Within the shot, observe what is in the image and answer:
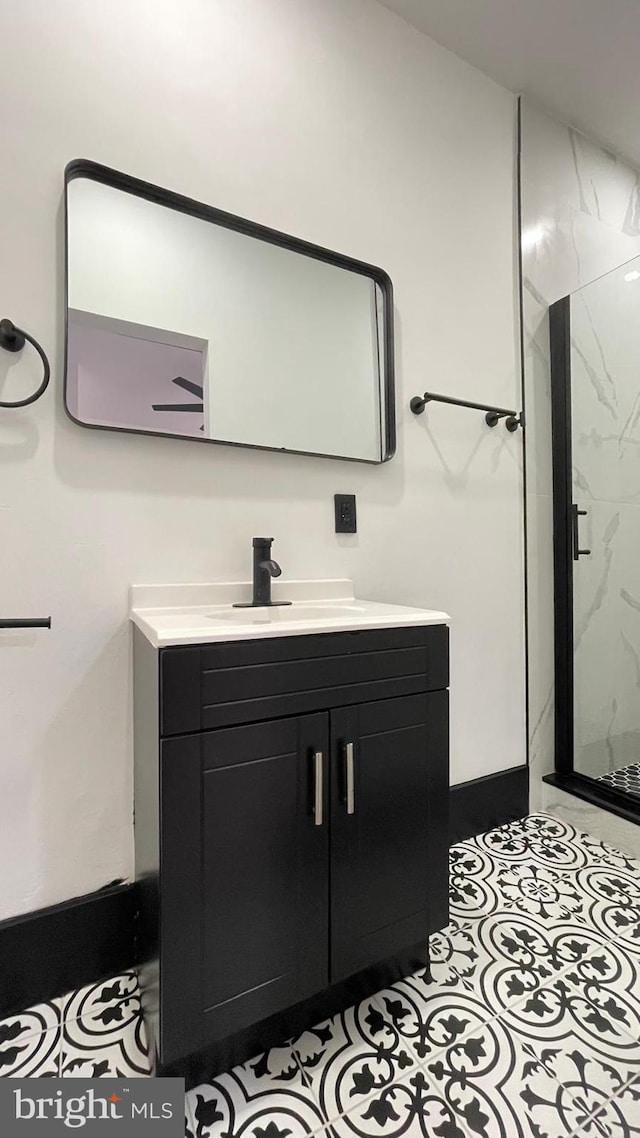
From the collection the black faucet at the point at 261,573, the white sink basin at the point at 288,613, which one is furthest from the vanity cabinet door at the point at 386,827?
the black faucet at the point at 261,573

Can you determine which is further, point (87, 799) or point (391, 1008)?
point (87, 799)

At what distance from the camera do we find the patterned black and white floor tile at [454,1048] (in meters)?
0.86

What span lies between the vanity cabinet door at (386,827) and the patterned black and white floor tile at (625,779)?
3.39 feet

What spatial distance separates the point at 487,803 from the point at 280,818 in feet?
3.52

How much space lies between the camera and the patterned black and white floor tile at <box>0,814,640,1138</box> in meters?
0.86

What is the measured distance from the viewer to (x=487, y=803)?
1.74 meters

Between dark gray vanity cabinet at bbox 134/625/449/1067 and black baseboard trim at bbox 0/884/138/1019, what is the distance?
114mm

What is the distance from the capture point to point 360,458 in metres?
1.52

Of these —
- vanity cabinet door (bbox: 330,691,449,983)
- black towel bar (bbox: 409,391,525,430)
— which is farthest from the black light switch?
vanity cabinet door (bbox: 330,691,449,983)

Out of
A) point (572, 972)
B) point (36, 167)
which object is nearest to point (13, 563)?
point (36, 167)

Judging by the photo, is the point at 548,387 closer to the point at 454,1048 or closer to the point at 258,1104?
the point at 454,1048

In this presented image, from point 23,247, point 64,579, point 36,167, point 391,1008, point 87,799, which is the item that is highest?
point 36,167

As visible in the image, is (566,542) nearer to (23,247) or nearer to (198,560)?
(198,560)

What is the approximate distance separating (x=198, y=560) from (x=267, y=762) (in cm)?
55
